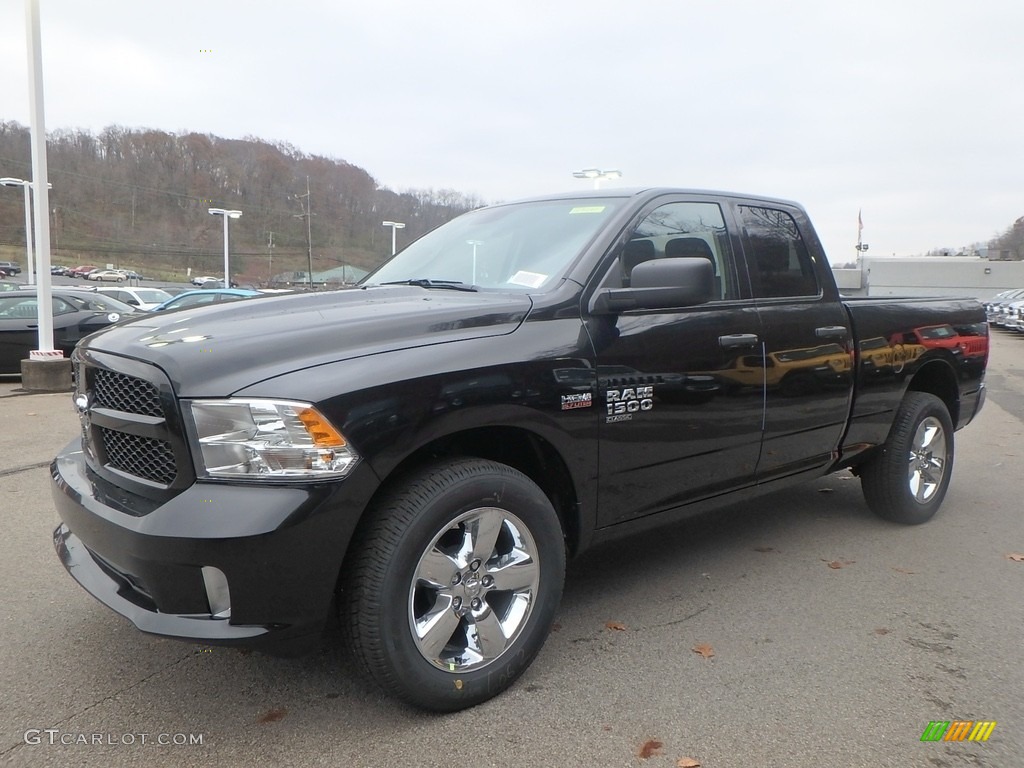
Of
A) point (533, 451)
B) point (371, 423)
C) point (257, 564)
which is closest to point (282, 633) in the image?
point (257, 564)

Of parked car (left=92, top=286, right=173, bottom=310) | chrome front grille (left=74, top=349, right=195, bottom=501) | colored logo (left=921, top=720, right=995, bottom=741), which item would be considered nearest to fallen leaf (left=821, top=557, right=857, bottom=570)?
colored logo (left=921, top=720, right=995, bottom=741)

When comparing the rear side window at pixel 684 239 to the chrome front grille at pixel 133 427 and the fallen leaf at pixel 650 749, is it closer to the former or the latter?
the fallen leaf at pixel 650 749

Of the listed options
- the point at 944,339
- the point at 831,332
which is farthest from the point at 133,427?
the point at 944,339

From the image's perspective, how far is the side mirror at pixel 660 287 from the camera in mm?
3023

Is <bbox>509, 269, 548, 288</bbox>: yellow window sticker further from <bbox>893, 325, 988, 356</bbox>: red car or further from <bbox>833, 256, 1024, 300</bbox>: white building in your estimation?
<bbox>833, 256, 1024, 300</bbox>: white building

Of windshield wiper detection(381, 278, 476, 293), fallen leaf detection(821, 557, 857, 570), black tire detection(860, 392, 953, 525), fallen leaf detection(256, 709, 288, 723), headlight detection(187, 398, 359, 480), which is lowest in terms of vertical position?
fallen leaf detection(821, 557, 857, 570)

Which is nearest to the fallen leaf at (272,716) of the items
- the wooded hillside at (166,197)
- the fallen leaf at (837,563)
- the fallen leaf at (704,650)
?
the fallen leaf at (704,650)

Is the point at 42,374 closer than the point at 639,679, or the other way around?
the point at 639,679

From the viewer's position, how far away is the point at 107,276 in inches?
2630

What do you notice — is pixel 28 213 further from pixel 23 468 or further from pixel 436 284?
pixel 436 284

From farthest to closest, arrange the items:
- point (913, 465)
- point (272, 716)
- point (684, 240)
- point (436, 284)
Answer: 1. point (913, 465)
2. point (684, 240)
3. point (436, 284)
4. point (272, 716)

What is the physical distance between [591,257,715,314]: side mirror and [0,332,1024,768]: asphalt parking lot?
137 cm

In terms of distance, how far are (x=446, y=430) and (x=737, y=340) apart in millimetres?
1631

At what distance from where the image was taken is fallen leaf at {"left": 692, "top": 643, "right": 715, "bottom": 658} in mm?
3155
